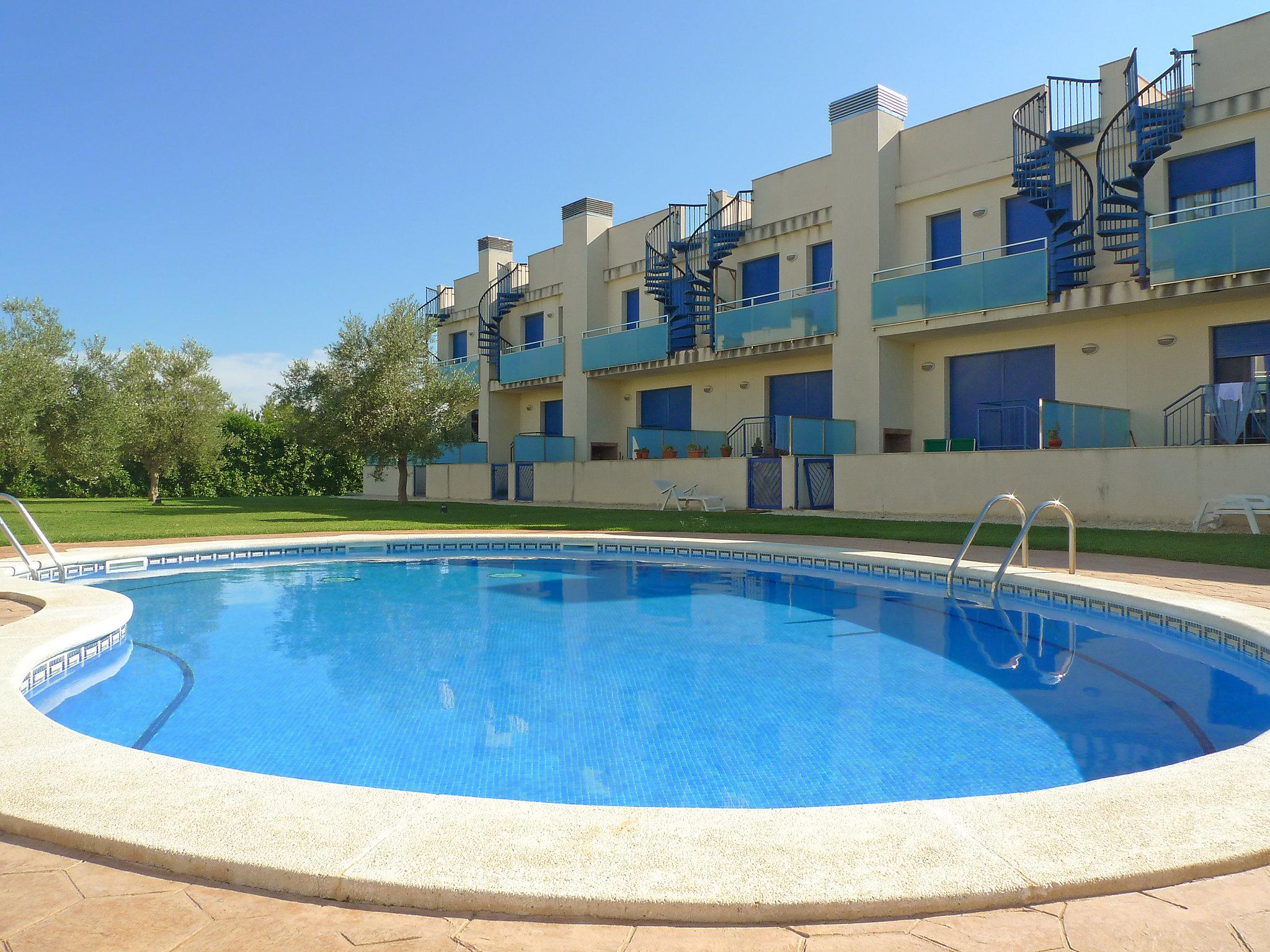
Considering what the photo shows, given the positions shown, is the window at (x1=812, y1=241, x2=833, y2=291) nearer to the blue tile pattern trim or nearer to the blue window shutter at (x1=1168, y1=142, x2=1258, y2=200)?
the blue window shutter at (x1=1168, y1=142, x2=1258, y2=200)

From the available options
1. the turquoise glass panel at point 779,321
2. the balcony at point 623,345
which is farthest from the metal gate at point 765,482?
the balcony at point 623,345

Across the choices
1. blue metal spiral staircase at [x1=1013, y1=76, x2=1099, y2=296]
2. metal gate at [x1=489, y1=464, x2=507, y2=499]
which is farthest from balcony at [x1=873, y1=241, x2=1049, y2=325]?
metal gate at [x1=489, y1=464, x2=507, y2=499]

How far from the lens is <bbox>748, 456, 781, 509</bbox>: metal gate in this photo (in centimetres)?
1886

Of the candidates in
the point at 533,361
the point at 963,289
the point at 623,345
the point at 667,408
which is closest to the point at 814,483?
the point at 963,289

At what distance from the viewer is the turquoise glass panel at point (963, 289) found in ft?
51.7

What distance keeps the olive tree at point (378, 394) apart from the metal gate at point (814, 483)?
9.77 meters

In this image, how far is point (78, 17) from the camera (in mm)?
14875

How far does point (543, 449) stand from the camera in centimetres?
2569

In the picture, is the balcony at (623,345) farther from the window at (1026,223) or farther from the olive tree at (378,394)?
the window at (1026,223)

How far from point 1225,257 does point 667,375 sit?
14.6 meters

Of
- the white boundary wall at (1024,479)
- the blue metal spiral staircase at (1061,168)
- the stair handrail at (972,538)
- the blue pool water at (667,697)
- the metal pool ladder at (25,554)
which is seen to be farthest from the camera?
the blue metal spiral staircase at (1061,168)

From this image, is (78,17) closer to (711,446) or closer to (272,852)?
(711,446)

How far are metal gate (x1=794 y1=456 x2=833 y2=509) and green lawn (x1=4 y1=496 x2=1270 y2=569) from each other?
106 cm

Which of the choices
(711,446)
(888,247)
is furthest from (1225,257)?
(711,446)
